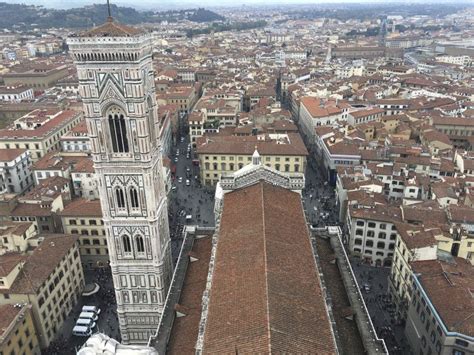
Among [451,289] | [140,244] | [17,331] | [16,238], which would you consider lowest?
[17,331]

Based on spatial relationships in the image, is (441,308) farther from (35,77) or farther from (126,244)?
(35,77)

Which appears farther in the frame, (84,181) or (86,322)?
(84,181)

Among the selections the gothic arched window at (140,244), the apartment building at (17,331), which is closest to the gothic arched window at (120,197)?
the gothic arched window at (140,244)

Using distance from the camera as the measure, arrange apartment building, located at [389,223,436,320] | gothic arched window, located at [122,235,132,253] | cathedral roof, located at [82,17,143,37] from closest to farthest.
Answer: cathedral roof, located at [82,17,143,37] < gothic arched window, located at [122,235,132,253] < apartment building, located at [389,223,436,320]

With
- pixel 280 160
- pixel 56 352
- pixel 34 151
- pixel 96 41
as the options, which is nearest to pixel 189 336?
pixel 56 352

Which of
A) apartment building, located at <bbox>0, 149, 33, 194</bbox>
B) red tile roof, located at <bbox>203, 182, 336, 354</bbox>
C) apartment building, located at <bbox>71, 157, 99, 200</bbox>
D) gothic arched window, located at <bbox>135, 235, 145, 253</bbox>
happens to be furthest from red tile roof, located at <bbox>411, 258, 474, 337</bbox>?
apartment building, located at <bbox>0, 149, 33, 194</bbox>

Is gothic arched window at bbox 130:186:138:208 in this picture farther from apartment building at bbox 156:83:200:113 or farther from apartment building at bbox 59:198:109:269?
apartment building at bbox 156:83:200:113

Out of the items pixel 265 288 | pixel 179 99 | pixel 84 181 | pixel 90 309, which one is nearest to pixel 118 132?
pixel 265 288
